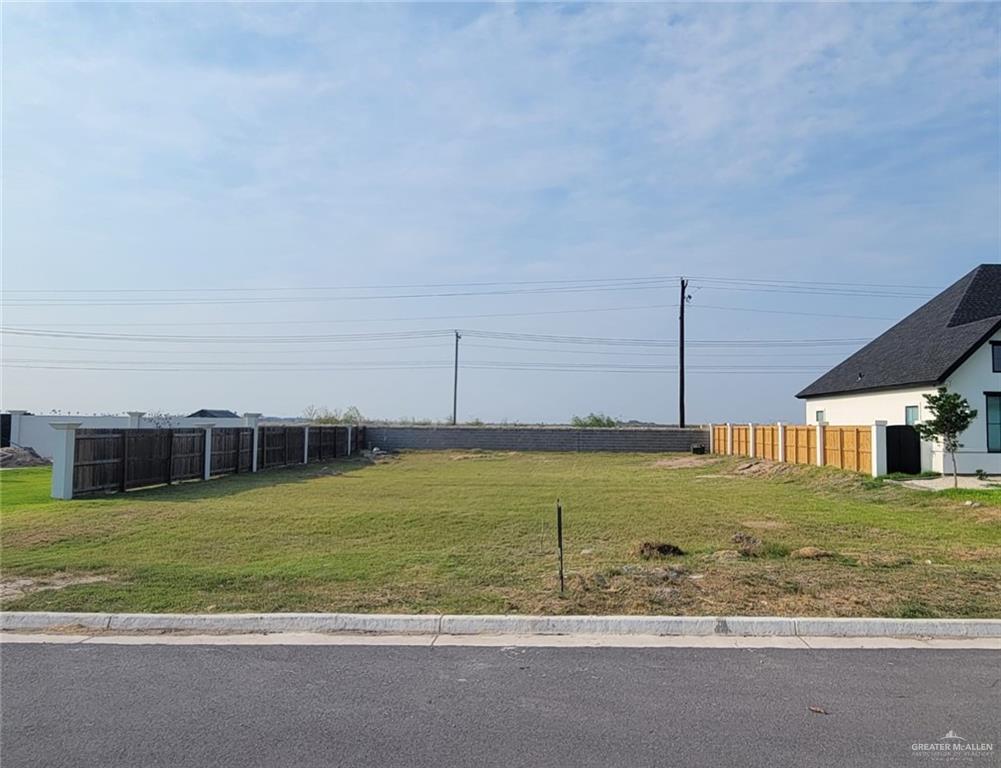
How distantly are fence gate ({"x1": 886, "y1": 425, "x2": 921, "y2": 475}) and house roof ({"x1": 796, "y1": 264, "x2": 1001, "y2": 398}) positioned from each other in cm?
197

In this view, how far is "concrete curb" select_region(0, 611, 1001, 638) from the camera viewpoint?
23.4 ft

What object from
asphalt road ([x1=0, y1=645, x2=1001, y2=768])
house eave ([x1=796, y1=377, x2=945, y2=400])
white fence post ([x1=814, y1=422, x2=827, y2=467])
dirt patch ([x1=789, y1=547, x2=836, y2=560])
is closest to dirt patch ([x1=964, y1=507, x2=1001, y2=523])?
dirt patch ([x1=789, y1=547, x2=836, y2=560])

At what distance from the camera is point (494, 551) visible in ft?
35.6

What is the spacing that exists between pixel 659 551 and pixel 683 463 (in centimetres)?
Result: 2829

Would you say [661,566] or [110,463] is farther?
[110,463]

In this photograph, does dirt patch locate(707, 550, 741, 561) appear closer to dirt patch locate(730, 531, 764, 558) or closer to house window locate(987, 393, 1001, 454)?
dirt patch locate(730, 531, 764, 558)

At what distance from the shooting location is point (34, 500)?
1772cm

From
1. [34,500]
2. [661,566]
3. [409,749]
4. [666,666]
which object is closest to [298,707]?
[409,749]

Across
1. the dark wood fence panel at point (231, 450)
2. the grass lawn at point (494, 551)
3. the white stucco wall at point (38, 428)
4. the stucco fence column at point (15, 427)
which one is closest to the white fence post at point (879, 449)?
the grass lawn at point (494, 551)

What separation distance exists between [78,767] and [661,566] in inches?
265

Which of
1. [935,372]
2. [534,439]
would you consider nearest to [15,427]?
[534,439]

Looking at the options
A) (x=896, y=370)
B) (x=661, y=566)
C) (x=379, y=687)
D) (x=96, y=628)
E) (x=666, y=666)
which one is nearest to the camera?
(x=379, y=687)

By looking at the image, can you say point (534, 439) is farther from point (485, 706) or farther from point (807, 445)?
point (485, 706)

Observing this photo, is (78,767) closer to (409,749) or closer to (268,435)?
(409,749)
